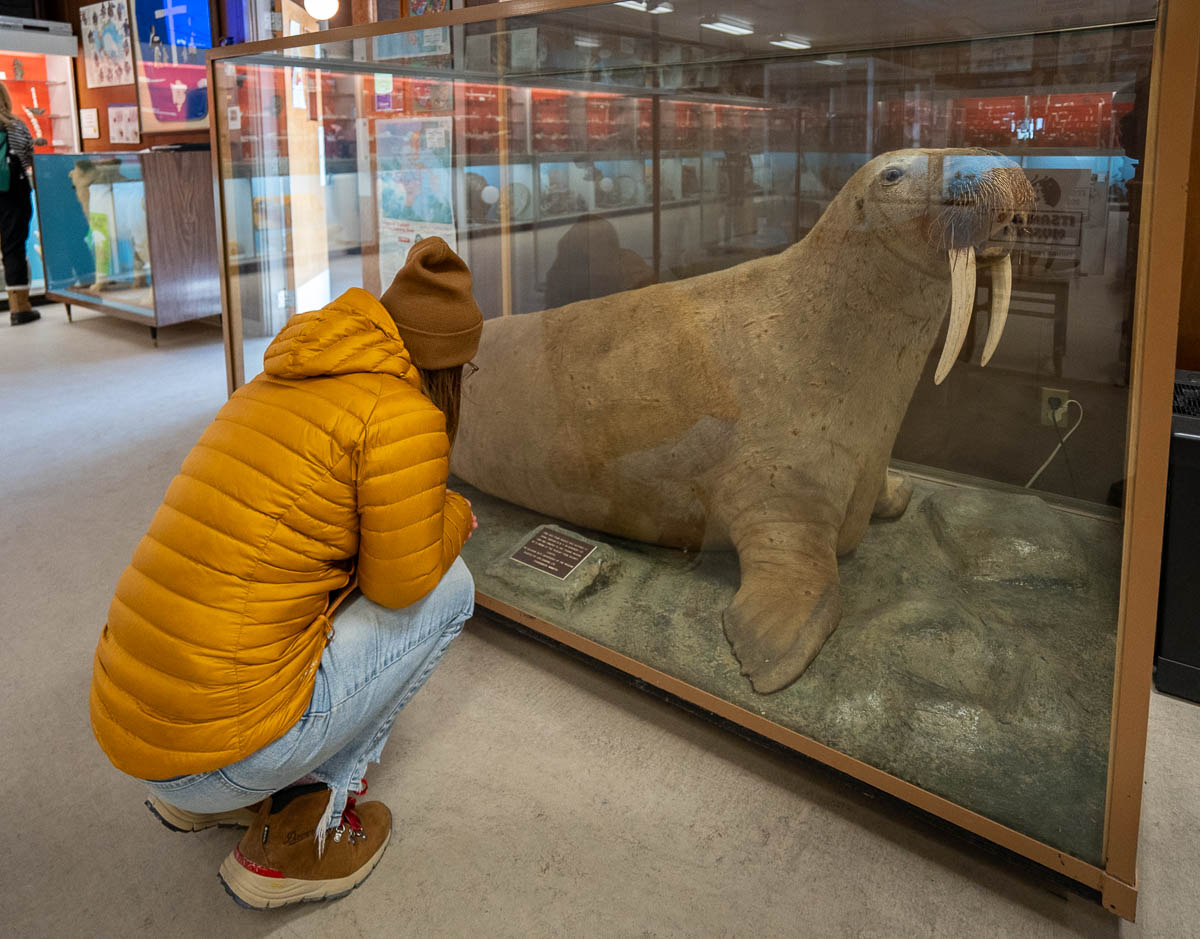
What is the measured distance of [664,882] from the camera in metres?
1.79

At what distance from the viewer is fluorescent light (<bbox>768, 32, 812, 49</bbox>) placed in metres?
1.92

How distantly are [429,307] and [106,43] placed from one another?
25.5 ft

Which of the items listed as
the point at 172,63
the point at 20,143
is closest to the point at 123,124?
the point at 172,63

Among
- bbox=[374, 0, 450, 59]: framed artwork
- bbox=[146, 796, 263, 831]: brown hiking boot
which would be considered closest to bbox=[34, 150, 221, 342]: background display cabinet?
bbox=[374, 0, 450, 59]: framed artwork

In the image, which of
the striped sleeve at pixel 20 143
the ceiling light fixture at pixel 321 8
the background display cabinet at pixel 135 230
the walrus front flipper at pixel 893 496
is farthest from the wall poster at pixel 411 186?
the striped sleeve at pixel 20 143

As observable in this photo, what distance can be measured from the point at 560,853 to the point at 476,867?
0.16 m

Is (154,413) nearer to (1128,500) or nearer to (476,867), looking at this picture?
(476,867)

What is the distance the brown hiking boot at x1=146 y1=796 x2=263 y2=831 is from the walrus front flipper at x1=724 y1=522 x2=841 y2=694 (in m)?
1.06

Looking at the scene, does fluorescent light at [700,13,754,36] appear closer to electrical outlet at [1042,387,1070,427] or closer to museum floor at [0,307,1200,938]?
electrical outlet at [1042,387,1070,427]

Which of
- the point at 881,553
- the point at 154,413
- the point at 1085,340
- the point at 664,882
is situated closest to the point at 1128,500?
the point at 1085,340

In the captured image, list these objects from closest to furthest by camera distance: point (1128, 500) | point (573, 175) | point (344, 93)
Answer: point (1128, 500) < point (573, 175) < point (344, 93)

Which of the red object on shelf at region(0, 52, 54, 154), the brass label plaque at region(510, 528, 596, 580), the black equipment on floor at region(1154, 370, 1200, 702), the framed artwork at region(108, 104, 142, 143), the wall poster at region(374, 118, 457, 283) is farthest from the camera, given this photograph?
the red object on shelf at region(0, 52, 54, 154)

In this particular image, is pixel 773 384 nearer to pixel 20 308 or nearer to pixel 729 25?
pixel 729 25

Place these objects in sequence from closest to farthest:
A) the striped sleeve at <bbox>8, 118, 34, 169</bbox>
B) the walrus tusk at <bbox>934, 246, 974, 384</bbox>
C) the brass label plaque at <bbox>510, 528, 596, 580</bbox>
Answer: the walrus tusk at <bbox>934, 246, 974, 384</bbox>, the brass label plaque at <bbox>510, 528, 596, 580</bbox>, the striped sleeve at <bbox>8, 118, 34, 169</bbox>
